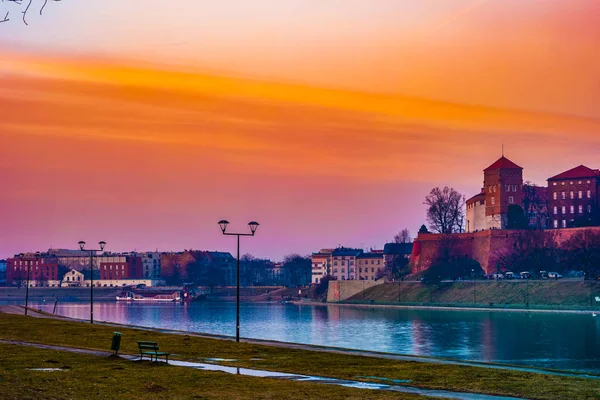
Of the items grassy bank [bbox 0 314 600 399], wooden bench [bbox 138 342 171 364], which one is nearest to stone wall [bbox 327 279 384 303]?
grassy bank [bbox 0 314 600 399]

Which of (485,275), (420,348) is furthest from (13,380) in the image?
(485,275)

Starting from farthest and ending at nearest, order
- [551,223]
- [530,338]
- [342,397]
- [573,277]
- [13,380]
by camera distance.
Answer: [551,223], [573,277], [530,338], [13,380], [342,397]

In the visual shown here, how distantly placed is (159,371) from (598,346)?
3849 cm

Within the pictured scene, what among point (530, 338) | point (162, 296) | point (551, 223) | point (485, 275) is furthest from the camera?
point (162, 296)

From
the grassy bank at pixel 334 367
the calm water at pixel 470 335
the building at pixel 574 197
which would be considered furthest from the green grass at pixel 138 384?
the building at pixel 574 197

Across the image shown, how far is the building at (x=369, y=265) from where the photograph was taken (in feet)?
607

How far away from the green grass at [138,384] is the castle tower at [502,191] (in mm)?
114222

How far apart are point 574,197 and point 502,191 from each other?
10456mm

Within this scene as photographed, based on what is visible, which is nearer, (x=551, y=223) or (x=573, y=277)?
(x=573, y=277)

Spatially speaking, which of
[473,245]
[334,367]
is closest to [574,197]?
[473,245]

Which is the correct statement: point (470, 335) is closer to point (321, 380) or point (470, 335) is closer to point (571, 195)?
point (321, 380)

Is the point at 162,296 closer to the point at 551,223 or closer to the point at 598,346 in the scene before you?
the point at 551,223

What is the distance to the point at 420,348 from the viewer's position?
54281 millimetres

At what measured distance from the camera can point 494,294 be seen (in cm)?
11525
